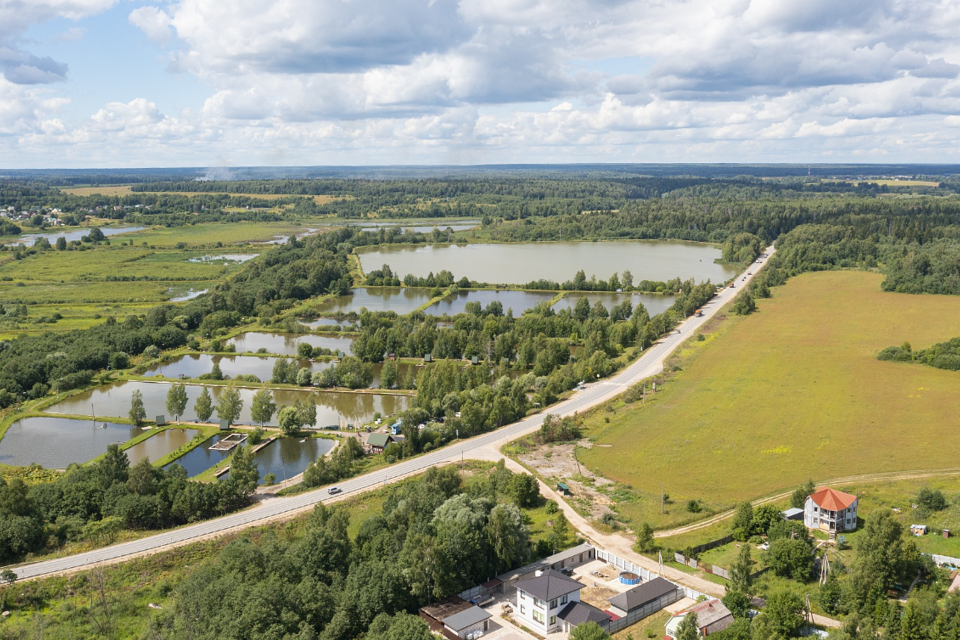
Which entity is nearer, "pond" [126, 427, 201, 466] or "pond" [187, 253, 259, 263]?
"pond" [126, 427, 201, 466]

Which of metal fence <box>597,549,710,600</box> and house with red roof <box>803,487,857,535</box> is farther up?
house with red roof <box>803,487,857,535</box>

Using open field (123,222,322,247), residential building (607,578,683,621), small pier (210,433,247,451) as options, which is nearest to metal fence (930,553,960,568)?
residential building (607,578,683,621)

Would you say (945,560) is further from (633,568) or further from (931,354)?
(931,354)

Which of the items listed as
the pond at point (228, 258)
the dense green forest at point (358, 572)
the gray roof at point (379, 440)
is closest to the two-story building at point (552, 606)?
the dense green forest at point (358, 572)

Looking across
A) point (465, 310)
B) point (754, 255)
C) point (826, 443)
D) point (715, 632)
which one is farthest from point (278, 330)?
point (754, 255)

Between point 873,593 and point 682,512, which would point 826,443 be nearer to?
point 682,512

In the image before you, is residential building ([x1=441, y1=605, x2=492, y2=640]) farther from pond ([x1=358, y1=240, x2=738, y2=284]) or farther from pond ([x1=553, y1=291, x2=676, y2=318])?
pond ([x1=358, y1=240, x2=738, y2=284])

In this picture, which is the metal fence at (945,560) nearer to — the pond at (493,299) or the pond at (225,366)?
the pond at (225,366)
